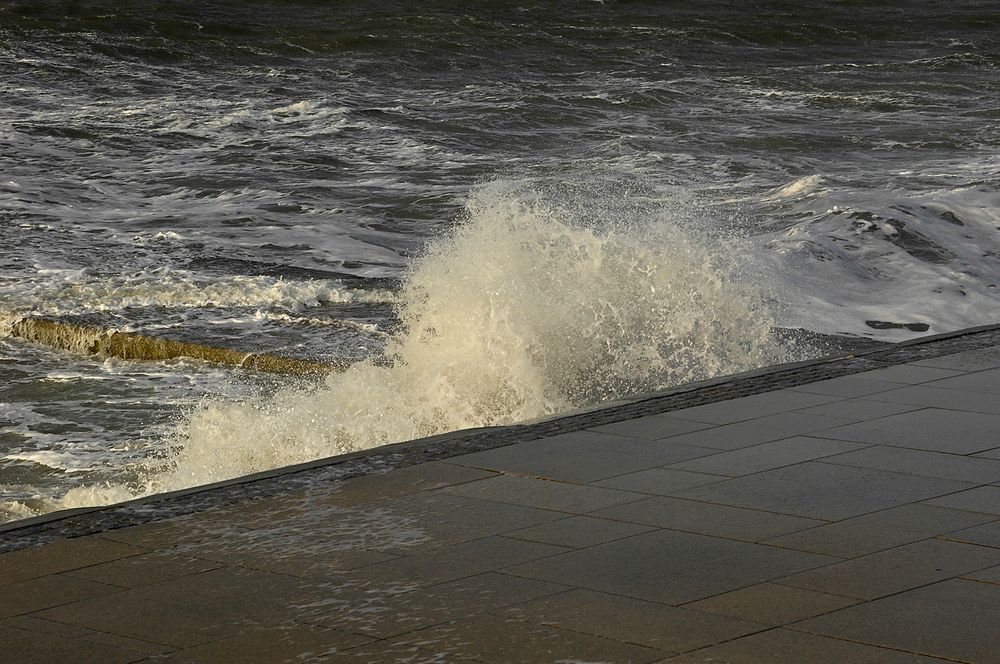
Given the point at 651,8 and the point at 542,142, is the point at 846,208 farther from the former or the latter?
the point at 651,8

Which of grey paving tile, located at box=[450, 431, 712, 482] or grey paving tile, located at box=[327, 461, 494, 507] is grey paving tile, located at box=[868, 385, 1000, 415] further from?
grey paving tile, located at box=[327, 461, 494, 507]

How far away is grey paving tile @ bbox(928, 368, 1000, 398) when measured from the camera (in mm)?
5665

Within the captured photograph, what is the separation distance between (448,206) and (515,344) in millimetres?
8707

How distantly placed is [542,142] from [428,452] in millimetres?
16802

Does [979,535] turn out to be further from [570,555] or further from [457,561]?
[457,561]

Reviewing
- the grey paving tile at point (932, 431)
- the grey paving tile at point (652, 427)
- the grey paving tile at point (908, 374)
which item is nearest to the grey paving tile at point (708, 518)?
the grey paving tile at point (652, 427)

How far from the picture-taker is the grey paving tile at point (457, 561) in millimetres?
3510

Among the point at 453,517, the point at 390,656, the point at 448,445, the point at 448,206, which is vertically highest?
the point at 390,656

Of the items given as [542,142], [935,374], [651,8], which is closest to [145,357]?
[935,374]

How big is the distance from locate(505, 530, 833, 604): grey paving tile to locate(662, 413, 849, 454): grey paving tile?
1.14m

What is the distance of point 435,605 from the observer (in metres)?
3.28

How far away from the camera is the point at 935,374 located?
19.7ft

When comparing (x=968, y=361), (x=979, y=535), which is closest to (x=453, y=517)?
(x=979, y=535)

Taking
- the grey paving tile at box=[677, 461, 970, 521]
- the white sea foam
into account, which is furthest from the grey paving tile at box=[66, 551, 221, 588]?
the white sea foam
